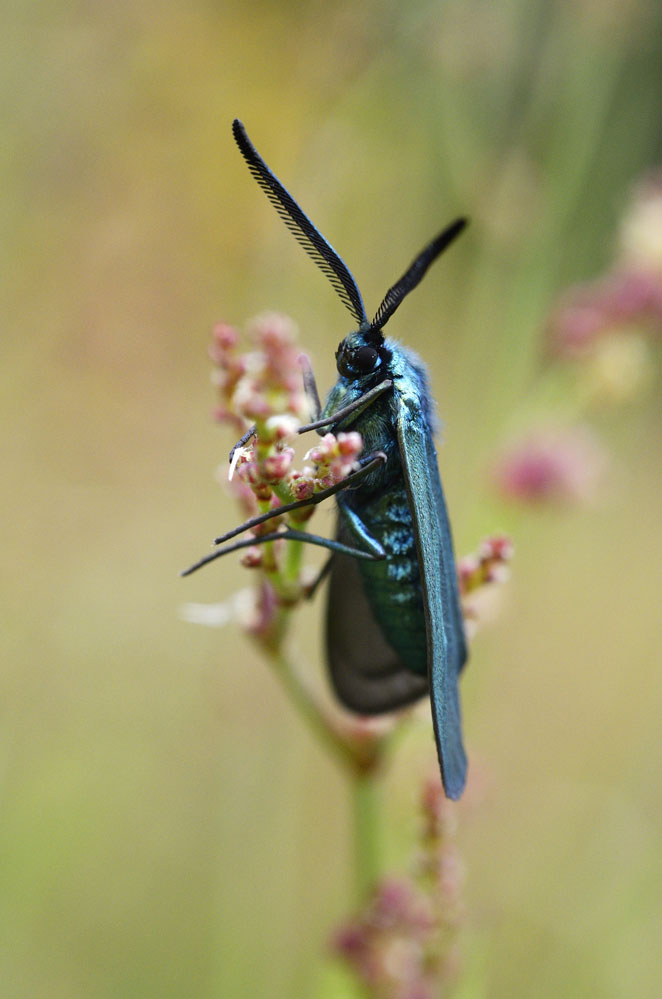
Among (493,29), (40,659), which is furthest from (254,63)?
(40,659)

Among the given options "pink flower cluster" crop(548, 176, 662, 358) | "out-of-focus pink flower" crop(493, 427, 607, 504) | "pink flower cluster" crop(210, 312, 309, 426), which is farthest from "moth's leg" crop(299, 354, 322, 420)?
"pink flower cluster" crop(548, 176, 662, 358)

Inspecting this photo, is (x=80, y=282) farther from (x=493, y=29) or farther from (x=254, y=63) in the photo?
(x=493, y=29)

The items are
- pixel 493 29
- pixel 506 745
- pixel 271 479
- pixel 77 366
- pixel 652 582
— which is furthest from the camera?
pixel 652 582

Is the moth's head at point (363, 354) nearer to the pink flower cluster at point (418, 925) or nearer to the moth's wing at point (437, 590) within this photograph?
the moth's wing at point (437, 590)

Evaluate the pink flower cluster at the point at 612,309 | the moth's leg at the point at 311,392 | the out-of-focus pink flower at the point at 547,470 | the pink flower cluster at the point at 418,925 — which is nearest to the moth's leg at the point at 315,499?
the moth's leg at the point at 311,392

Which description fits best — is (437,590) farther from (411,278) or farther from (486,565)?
(411,278)

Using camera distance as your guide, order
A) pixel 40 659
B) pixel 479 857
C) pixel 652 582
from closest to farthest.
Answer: pixel 40 659 < pixel 479 857 < pixel 652 582

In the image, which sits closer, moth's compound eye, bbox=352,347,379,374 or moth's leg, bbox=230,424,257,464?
moth's leg, bbox=230,424,257,464

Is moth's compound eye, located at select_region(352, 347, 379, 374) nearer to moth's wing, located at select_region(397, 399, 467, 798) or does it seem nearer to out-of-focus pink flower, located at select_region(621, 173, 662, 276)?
moth's wing, located at select_region(397, 399, 467, 798)
